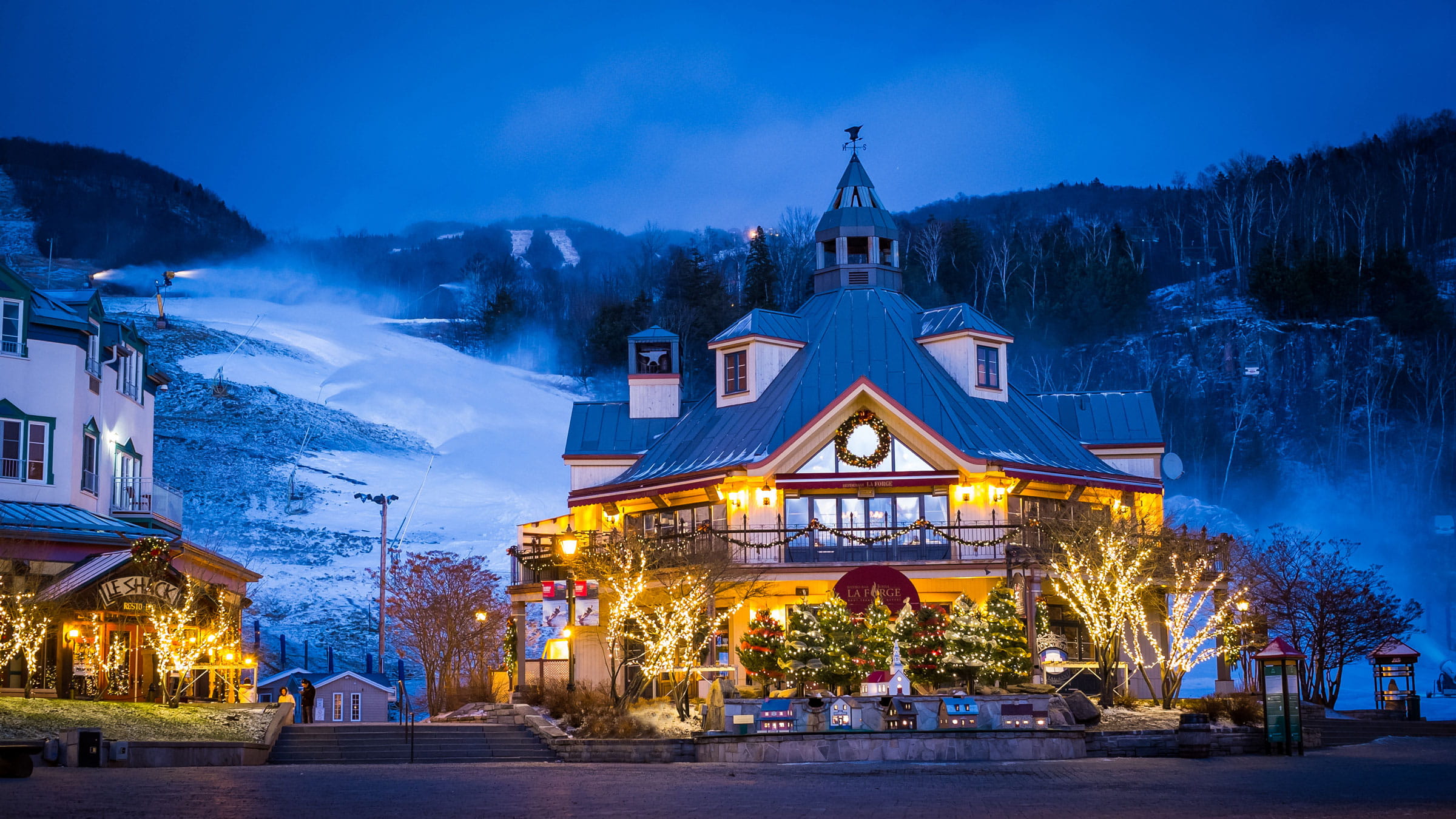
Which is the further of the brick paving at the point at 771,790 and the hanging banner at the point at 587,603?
the hanging banner at the point at 587,603

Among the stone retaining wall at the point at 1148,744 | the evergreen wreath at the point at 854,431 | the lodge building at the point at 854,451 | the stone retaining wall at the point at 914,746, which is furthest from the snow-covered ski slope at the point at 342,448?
the stone retaining wall at the point at 1148,744

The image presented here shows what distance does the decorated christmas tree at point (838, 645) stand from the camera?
3678cm

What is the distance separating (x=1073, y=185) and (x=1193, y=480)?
65349 mm

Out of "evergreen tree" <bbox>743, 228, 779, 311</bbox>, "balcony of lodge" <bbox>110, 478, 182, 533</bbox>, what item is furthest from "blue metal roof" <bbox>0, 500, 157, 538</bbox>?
"evergreen tree" <bbox>743, 228, 779, 311</bbox>

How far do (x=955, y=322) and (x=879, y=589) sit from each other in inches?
472

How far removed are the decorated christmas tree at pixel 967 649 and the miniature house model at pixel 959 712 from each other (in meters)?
4.04

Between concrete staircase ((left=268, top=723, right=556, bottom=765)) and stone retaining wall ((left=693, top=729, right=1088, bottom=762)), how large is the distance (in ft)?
18.4

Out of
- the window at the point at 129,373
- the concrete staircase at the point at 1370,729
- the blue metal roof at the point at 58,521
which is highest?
the window at the point at 129,373

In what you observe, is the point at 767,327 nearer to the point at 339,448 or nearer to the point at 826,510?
the point at 826,510

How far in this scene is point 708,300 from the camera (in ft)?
427

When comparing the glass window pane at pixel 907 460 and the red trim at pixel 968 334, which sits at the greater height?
the red trim at pixel 968 334

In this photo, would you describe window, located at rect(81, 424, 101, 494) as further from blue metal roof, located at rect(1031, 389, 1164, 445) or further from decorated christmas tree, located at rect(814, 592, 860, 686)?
blue metal roof, located at rect(1031, 389, 1164, 445)

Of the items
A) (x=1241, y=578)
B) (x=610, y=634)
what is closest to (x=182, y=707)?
(x=610, y=634)

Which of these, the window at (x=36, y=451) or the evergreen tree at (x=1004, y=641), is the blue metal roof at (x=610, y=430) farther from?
the evergreen tree at (x=1004, y=641)
